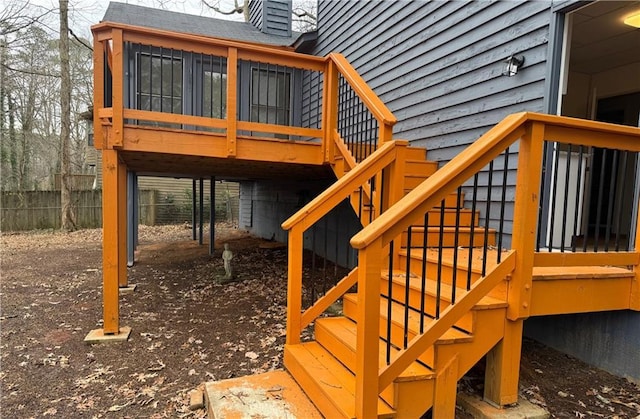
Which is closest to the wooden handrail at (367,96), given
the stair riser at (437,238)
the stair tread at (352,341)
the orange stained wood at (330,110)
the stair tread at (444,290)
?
the orange stained wood at (330,110)

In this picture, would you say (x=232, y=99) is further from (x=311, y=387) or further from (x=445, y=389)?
(x=445, y=389)

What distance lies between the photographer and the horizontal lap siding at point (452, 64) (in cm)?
352

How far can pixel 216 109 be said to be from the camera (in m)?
7.29

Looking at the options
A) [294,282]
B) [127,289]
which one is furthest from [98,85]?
[127,289]

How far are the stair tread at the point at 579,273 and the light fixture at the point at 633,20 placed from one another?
2687 millimetres

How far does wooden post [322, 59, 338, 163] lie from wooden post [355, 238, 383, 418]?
268 cm

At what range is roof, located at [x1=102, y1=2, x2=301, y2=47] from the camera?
8.17m

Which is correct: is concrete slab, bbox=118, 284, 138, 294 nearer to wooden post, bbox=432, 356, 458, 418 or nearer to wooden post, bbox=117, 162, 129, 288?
wooden post, bbox=117, 162, 129, 288

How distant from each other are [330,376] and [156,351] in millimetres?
2006

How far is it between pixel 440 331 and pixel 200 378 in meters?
1.99

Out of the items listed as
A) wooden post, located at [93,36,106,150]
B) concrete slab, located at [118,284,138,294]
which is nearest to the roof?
wooden post, located at [93,36,106,150]

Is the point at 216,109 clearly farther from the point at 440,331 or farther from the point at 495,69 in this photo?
the point at 440,331

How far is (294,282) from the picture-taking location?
279cm

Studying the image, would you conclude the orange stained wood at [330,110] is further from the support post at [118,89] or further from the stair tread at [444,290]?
the support post at [118,89]
